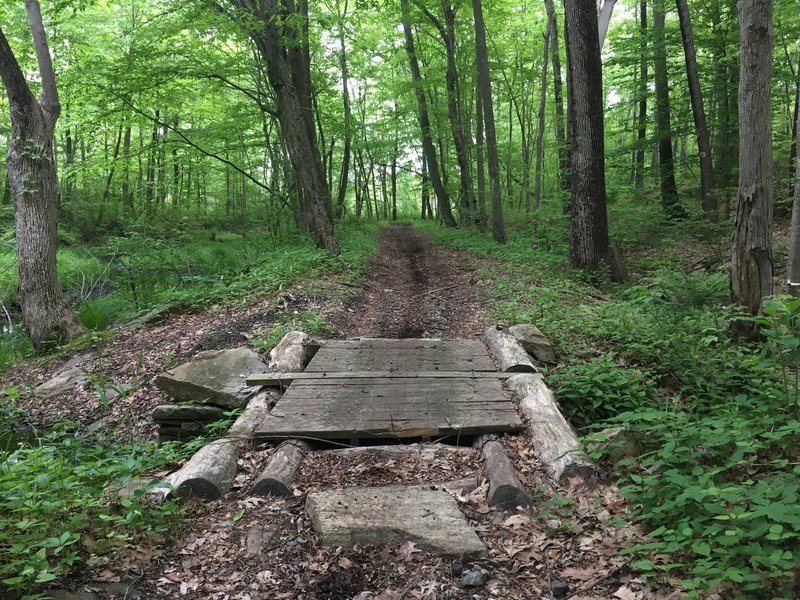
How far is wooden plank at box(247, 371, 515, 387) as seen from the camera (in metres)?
5.02

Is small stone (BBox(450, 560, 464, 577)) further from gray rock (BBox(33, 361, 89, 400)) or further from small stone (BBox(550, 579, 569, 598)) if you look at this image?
gray rock (BBox(33, 361, 89, 400))

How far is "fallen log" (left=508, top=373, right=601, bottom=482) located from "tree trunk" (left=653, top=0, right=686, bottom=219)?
10.7 meters

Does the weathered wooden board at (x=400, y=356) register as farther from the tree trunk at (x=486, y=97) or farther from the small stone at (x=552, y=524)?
the tree trunk at (x=486, y=97)

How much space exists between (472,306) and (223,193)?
71.0 feet

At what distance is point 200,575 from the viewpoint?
8.36 ft

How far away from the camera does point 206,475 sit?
327 centimetres

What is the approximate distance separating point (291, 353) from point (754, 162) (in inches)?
222

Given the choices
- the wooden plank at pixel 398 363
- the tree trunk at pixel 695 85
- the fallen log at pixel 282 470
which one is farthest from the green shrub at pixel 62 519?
the tree trunk at pixel 695 85

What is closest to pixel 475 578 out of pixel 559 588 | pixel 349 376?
pixel 559 588

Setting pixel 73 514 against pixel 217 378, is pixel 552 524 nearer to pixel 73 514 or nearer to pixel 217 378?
pixel 73 514

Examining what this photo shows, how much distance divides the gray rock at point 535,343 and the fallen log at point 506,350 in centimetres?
10

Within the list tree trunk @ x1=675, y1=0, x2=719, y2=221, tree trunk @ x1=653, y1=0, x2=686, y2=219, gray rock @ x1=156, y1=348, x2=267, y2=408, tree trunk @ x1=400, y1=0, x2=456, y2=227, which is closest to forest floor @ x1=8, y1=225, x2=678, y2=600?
gray rock @ x1=156, y1=348, x2=267, y2=408

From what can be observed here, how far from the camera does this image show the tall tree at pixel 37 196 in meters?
7.82

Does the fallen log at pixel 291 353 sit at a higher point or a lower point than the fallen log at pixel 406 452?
higher
